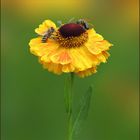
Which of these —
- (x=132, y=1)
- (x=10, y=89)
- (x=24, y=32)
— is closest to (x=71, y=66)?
(x=10, y=89)

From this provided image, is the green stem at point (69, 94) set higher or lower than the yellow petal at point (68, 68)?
lower

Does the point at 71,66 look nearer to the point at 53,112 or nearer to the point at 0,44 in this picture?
the point at 53,112

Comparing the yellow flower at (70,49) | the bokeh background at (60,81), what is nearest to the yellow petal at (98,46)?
the yellow flower at (70,49)

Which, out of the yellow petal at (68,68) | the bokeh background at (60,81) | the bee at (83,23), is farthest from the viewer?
the bokeh background at (60,81)

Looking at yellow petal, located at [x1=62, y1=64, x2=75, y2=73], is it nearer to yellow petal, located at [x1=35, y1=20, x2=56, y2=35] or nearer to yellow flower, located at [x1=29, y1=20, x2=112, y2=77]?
yellow flower, located at [x1=29, y1=20, x2=112, y2=77]

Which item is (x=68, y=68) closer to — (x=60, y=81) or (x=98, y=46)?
(x=98, y=46)

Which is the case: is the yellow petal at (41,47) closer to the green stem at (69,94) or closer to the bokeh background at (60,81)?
the green stem at (69,94)
